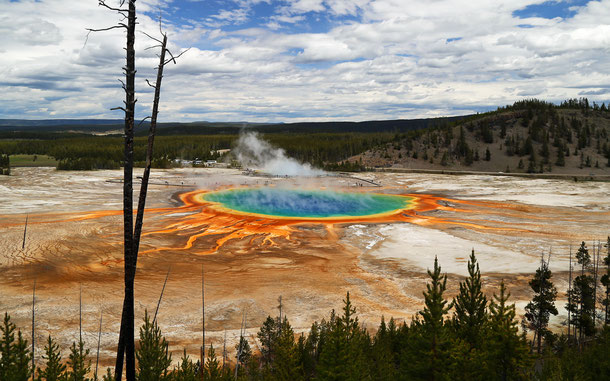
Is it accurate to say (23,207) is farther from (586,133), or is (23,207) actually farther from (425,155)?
(586,133)

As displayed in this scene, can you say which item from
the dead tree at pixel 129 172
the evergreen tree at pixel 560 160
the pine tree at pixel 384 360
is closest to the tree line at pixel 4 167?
the pine tree at pixel 384 360

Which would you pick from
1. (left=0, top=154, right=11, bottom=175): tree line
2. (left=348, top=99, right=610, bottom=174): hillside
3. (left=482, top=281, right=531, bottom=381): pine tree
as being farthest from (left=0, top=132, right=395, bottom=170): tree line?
(left=482, top=281, right=531, bottom=381): pine tree

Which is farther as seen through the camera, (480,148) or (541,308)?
(480,148)

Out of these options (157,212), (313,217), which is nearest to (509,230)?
(313,217)

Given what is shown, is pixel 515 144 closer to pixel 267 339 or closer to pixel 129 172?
pixel 267 339

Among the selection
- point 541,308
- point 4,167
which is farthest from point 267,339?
point 4,167
